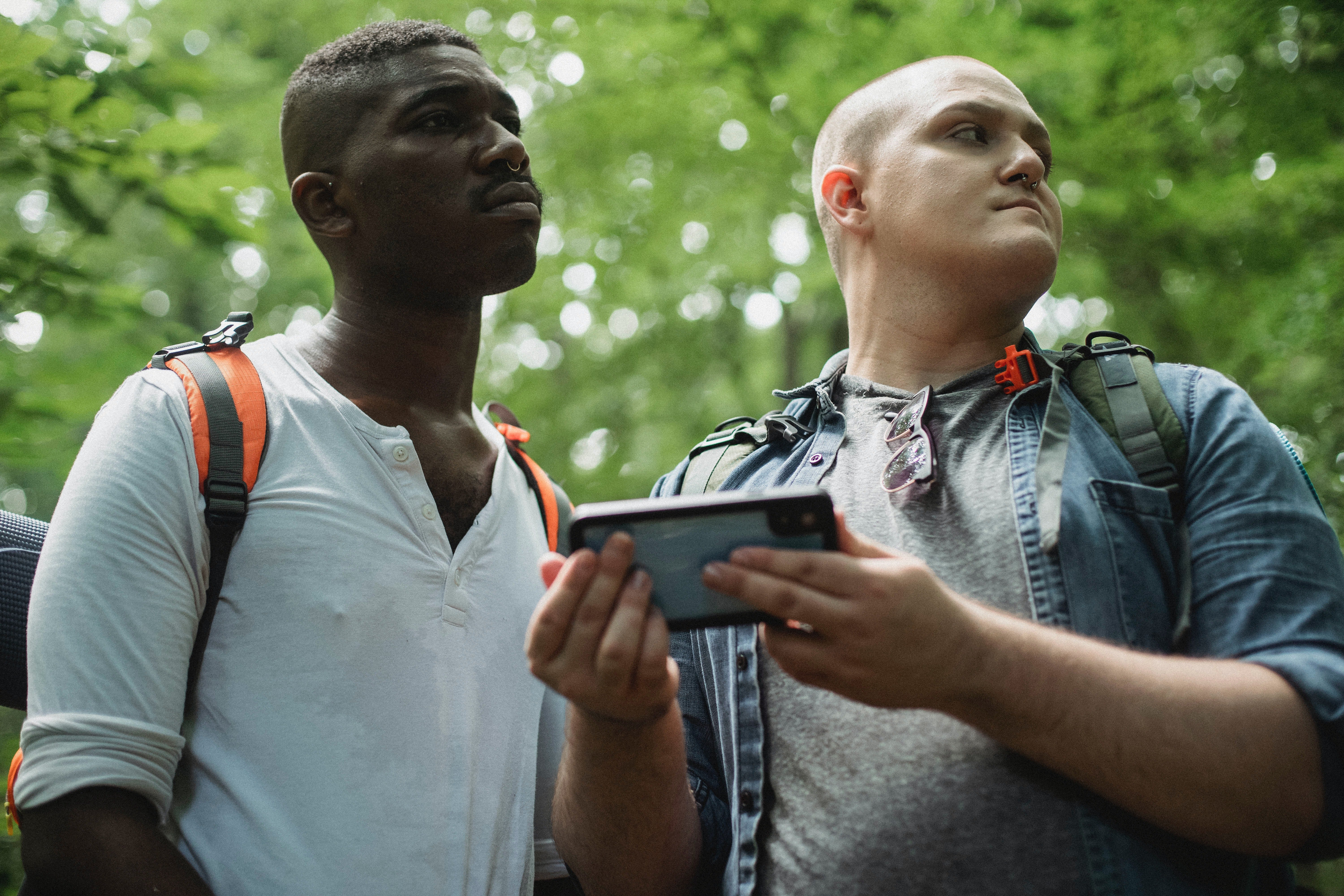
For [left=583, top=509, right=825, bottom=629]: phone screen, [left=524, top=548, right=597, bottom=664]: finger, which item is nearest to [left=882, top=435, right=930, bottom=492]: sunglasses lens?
Answer: [left=583, top=509, right=825, bottom=629]: phone screen

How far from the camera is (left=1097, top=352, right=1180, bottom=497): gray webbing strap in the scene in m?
1.91

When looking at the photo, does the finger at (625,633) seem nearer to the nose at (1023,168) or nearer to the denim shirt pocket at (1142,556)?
the denim shirt pocket at (1142,556)

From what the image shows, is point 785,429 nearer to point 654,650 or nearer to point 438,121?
point 654,650

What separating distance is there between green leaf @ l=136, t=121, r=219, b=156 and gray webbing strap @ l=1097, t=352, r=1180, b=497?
279 cm

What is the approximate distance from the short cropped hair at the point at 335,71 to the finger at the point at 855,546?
1.88 metres

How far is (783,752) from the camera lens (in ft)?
6.64

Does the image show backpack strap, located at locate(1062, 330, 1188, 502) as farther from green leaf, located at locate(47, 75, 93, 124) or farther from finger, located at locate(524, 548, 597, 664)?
green leaf, located at locate(47, 75, 93, 124)

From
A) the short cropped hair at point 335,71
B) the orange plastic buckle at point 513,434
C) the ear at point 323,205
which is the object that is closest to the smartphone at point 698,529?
the orange plastic buckle at point 513,434

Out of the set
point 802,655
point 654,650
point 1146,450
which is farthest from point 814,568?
point 1146,450

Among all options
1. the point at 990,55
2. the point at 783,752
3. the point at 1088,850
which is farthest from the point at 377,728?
the point at 990,55

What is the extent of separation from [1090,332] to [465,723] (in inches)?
64.1

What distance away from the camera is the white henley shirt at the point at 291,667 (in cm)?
195

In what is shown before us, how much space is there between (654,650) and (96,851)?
115 centimetres

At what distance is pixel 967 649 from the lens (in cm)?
152
